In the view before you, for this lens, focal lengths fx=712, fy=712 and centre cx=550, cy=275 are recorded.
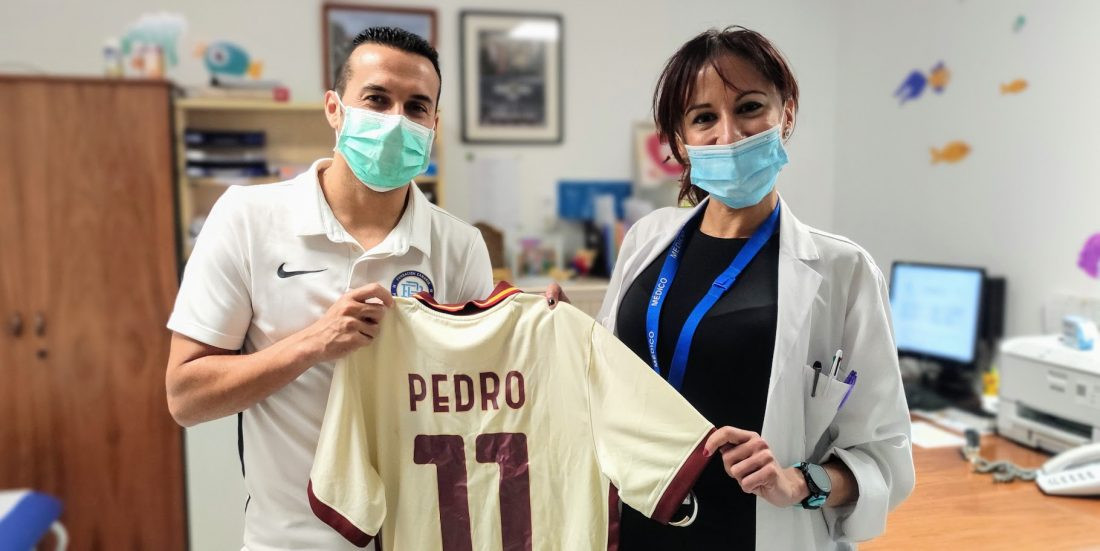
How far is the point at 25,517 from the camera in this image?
2549 millimetres

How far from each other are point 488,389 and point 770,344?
51 centimetres

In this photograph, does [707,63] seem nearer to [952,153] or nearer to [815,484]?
[815,484]

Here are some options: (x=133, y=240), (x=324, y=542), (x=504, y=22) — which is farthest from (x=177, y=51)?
(x=324, y=542)

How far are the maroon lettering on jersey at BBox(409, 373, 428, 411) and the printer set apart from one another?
1969 mm

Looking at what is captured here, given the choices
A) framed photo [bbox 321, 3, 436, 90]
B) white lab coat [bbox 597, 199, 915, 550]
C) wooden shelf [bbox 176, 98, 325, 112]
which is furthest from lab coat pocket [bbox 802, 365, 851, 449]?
framed photo [bbox 321, 3, 436, 90]

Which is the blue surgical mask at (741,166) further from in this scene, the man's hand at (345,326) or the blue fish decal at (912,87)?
the blue fish decal at (912,87)

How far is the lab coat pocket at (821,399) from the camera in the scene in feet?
3.93

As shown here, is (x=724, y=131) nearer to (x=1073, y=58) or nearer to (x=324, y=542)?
(x=324, y=542)

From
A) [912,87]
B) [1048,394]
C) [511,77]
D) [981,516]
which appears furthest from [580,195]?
[981,516]

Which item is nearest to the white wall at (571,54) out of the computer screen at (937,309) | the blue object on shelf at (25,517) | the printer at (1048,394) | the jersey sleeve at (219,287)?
the computer screen at (937,309)

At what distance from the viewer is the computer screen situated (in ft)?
8.86

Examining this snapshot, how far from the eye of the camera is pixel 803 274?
121 centimetres

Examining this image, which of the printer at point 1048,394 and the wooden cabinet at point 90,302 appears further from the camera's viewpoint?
the wooden cabinet at point 90,302

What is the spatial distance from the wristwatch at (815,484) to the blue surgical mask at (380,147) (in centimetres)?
87
